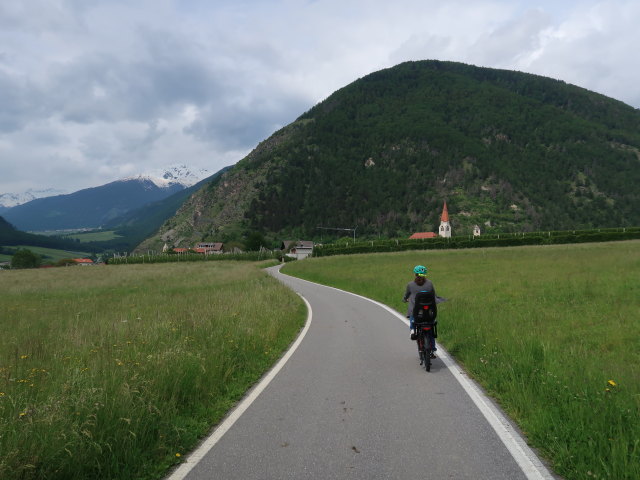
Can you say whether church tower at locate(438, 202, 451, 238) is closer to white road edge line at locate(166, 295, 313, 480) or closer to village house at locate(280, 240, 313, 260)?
village house at locate(280, 240, 313, 260)

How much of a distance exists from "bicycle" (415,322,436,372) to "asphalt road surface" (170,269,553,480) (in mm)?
218

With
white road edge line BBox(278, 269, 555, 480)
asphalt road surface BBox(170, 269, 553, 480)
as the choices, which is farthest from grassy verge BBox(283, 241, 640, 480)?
asphalt road surface BBox(170, 269, 553, 480)

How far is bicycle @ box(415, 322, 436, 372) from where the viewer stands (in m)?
7.83

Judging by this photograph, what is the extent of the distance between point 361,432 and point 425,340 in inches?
Answer: 147

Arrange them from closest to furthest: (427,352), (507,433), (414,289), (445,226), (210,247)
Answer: (507,433), (427,352), (414,289), (445,226), (210,247)

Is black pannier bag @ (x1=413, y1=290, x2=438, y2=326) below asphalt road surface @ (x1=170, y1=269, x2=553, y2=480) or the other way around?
the other way around

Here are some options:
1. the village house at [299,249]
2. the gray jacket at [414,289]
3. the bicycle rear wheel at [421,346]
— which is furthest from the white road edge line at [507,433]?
the village house at [299,249]

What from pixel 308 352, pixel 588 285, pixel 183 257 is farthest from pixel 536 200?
pixel 308 352

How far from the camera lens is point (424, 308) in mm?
8359

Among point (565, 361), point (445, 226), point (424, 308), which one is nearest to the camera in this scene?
point (565, 361)

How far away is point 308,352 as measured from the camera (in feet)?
30.9

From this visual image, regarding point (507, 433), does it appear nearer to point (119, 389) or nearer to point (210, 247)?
point (119, 389)

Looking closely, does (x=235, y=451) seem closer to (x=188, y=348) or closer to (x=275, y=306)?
(x=188, y=348)

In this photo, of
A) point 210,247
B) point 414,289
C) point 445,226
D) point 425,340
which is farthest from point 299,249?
point 425,340
